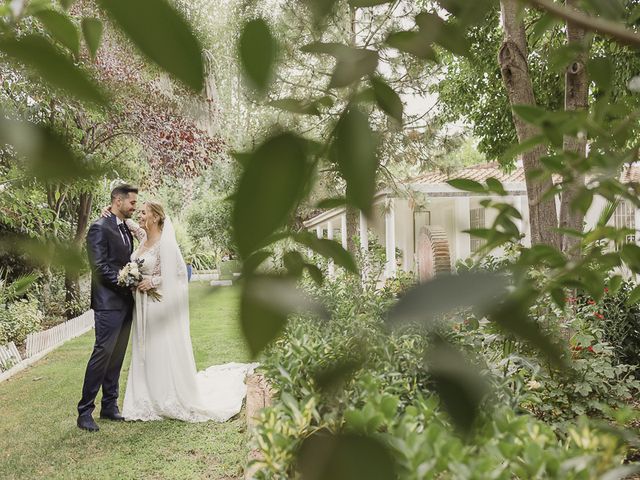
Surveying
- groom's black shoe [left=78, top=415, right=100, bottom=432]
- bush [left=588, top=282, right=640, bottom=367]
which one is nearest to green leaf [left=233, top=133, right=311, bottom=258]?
groom's black shoe [left=78, top=415, right=100, bottom=432]

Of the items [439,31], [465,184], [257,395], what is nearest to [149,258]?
[257,395]

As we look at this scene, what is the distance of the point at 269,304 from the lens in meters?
0.16

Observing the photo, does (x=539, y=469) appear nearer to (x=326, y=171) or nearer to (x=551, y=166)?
(x=551, y=166)

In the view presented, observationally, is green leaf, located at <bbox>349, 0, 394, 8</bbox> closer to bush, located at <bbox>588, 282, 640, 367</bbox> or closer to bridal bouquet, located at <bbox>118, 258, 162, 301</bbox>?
bridal bouquet, located at <bbox>118, 258, 162, 301</bbox>

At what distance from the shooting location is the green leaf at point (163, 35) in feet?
0.47

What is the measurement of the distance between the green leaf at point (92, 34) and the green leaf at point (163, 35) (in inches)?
4.5

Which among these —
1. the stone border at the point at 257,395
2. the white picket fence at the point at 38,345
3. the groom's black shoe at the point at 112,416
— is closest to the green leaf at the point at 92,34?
the stone border at the point at 257,395

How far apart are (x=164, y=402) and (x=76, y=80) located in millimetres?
3849

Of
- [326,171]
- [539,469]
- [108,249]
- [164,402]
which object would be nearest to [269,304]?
[326,171]

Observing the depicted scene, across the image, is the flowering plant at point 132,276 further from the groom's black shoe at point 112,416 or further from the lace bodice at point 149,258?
the groom's black shoe at point 112,416

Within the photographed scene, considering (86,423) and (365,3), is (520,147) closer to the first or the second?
(365,3)

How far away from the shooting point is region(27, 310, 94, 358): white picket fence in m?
5.93

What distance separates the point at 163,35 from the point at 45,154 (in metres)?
0.05

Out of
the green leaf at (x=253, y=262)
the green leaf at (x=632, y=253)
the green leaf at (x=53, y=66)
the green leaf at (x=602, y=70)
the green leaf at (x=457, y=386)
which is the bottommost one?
the green leaf at (x=457, y=386)
